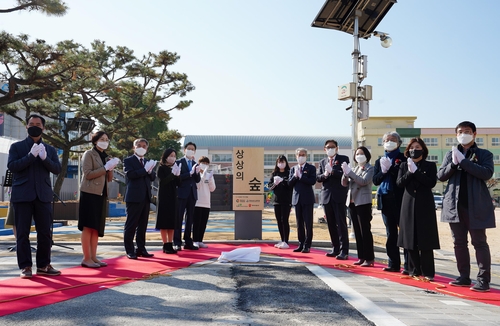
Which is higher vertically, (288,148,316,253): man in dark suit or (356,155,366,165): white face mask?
(356,155,366,165): white face mask

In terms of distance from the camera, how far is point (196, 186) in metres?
7.75

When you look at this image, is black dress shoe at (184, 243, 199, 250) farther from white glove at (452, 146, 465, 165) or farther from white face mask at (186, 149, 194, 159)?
white glove at (452, 146, 465, 165)

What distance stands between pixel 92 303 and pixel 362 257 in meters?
3.84

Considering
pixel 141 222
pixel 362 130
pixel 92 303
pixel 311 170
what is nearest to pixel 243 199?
pixel 311 170

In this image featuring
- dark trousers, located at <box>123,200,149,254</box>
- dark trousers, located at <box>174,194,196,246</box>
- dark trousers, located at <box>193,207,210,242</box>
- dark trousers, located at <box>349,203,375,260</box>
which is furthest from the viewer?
dark trousers, located at <box>193,207,210,242</box>

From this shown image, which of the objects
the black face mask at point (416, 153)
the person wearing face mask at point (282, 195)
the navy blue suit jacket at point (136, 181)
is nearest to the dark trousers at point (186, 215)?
the navy blue suit jacket at point (136, 181)

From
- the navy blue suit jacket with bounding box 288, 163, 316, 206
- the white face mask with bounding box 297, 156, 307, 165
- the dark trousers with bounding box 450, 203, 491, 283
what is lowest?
the dark trousers with bounding box 450, 203, 491, 283

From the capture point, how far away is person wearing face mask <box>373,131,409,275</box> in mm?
5582

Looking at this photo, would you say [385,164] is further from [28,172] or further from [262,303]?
[28,172]

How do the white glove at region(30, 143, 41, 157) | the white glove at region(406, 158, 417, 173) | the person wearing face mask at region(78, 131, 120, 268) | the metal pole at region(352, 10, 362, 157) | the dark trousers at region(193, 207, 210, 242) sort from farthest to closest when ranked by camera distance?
the metal pole at region(352, 10, 362, 157) → the dark trousers at region(193, 207, 210, 242) → the person wearing face mask at region(78, 131, 120, 268) → the white glove at region(406, 158, 417, 173) → the white glove at region(30, 143, 41, 157)

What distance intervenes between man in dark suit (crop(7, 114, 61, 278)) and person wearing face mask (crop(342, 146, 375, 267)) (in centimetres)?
373

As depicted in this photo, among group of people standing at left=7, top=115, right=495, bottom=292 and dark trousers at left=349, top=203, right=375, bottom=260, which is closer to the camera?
group of people standing at left=7, top=115, right=495, bottom=292

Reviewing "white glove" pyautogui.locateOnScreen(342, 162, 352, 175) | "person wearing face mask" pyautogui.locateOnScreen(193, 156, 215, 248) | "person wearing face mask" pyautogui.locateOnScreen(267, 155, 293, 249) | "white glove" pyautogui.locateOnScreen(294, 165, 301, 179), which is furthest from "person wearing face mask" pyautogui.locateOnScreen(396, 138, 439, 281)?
"person wearing face mask" pyautogui.locateOnScreen(193, 156, 215, 248)

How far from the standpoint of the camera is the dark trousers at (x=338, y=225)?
22.2ft
